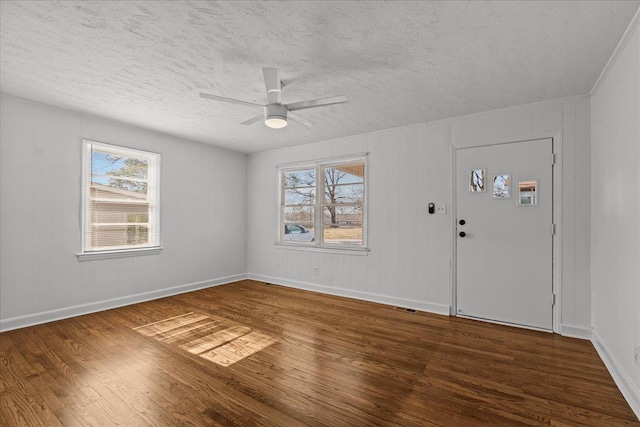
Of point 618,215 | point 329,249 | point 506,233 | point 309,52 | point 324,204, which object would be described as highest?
point 309,52

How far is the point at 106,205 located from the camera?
423 cm

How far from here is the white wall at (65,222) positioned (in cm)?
340

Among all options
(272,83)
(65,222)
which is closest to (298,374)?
(272,83)

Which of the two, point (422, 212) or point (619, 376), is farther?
point (422, 212)

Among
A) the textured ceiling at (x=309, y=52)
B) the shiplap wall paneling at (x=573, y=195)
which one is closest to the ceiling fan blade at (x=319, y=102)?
the textured ceiling at (x=309, y=52)

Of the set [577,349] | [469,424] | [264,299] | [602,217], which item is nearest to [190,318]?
[264,299]

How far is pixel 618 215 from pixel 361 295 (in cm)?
311

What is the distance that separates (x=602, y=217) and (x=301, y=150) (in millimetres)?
4058

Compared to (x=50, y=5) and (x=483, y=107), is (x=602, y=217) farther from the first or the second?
(x=50, y=5)

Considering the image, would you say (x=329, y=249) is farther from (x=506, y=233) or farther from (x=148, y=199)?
(x=148, y=199)

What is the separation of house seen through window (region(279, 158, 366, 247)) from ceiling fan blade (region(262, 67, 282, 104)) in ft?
7.49

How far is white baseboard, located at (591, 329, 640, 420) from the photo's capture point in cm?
200

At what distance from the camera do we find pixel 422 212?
4188 millimetres

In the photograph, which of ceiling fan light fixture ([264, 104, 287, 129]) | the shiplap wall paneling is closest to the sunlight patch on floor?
ceiling fan light fixture ([264, 104, 287, 129])
